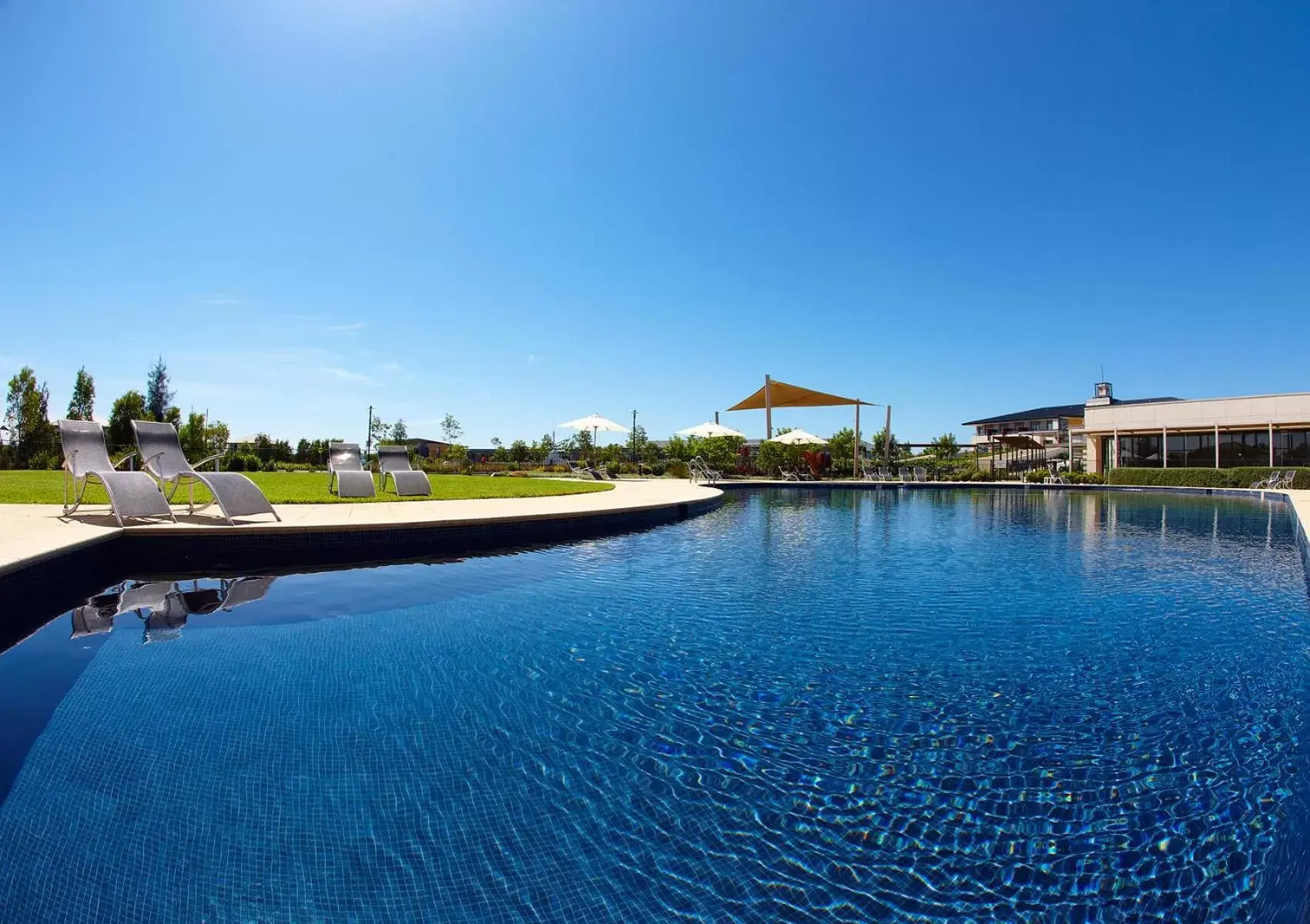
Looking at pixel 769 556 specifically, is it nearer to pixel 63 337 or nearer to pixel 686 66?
Answer: pixel 686 66

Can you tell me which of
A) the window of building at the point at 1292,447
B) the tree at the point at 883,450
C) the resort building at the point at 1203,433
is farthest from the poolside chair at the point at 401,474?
the window of building at the point at 1292,447

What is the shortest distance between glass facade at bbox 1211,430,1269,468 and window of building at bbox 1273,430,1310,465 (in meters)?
0.27

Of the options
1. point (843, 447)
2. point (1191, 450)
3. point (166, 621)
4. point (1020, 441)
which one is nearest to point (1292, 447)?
point (1191, 450)

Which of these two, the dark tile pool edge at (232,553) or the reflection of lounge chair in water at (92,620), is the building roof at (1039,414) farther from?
the reflection of lounge chair in water at (92,620)

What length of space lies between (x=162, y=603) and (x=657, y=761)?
14.8 ft

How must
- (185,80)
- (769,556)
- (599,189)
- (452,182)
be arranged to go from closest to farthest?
(769,556)
(185,80)
(452,182)
(599,189)

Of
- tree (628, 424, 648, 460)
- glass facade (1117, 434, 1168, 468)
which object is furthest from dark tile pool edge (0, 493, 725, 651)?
glass facade (1117, 434, 1168, 468)

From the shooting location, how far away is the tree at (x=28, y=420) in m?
20.1

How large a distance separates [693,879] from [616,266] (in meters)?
17.2

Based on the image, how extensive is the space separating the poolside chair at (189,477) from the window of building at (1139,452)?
31862mm

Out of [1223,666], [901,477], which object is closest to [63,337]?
[1223,666]

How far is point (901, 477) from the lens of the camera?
23.4 metres

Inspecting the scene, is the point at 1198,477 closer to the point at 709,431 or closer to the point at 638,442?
the point at 709,431

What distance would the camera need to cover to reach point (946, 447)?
2981cm
